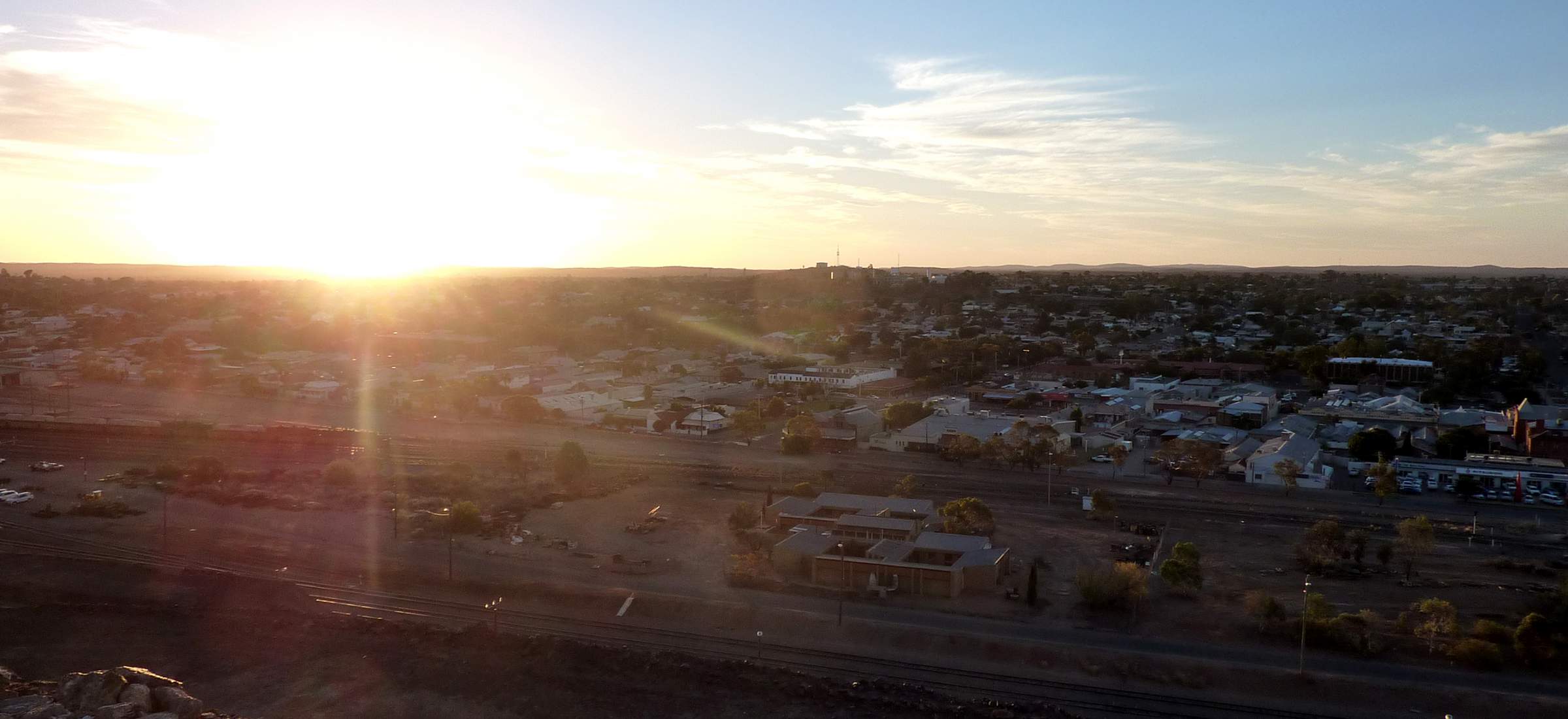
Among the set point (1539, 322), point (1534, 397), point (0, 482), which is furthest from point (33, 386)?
point (1539, 322)

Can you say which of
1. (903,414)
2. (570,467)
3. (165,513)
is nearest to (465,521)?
(570,467)

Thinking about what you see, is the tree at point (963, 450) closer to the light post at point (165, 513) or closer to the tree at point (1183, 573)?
the tree at point (1183, 573)

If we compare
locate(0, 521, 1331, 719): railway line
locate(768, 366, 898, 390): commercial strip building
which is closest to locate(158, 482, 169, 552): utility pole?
locate(0, 521, 1331, 719): railway line

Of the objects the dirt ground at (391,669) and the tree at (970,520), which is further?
the tree at (970,520)

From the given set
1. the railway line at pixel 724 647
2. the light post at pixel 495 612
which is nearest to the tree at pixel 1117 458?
the railway line at pixel 724 647

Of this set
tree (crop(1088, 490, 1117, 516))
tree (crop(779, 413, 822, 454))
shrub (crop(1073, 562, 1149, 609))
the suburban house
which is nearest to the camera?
shrub (crop(1073, 562, 1149, 609))

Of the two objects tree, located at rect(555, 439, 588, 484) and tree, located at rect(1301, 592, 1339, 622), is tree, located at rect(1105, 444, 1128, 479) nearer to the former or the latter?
tree, located at rect(1301, 592, 1339, 622)

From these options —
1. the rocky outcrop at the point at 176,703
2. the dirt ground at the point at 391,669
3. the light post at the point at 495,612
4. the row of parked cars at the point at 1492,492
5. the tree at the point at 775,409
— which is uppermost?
the rocky outcrop at the point at 176,703

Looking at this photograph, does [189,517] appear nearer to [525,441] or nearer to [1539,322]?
[525,441]
